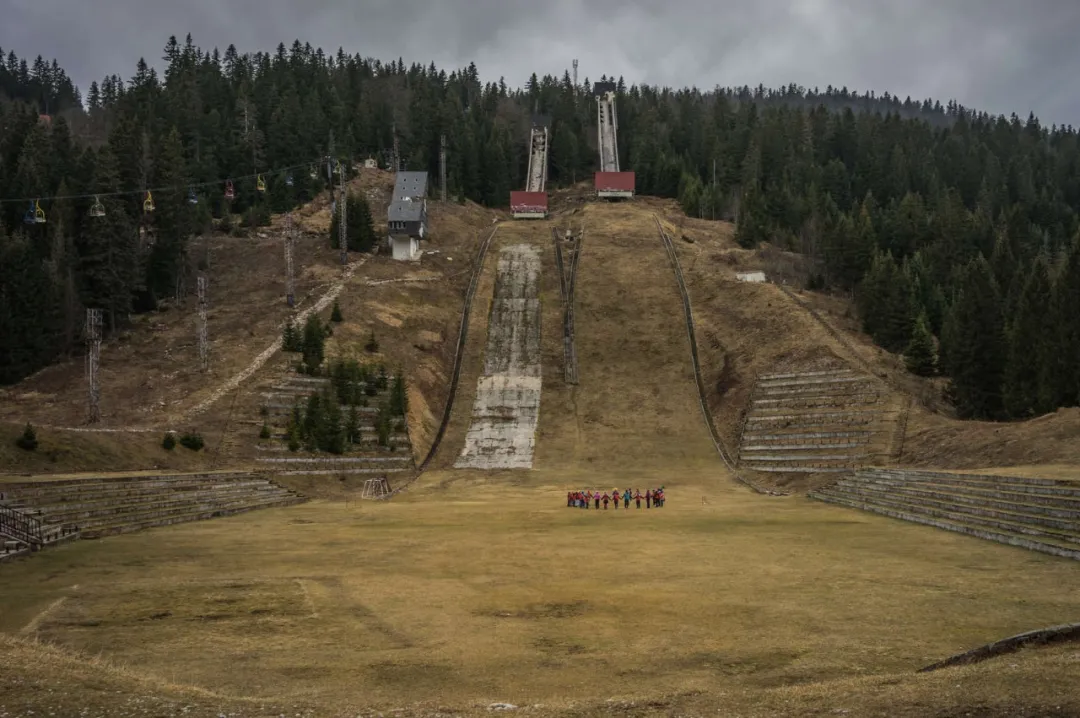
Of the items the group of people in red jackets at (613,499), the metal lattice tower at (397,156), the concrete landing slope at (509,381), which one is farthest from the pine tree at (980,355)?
the metal lattice tower at (397,156)

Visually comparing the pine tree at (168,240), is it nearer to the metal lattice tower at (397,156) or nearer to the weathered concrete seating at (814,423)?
the metal lattice tower at (397,156)

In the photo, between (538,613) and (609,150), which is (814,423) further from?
(609,150)

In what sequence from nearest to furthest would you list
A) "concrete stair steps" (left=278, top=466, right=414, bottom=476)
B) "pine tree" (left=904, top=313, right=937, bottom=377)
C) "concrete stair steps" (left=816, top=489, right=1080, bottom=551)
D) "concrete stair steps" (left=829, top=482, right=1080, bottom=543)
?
"concrete stair steps" (left=816, top=489, right=1080, bottom=551) < "concrete stair steps" (left=829, top=482, right=1080, bottom=543) < "concrete stair steps" (left=278, top=466, right=414, bottom=476) < "pine tree" (left=904, top=313, right=937, bottom=377)

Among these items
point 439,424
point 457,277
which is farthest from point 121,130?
point 439,424

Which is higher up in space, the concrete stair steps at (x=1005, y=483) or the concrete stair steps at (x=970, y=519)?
the concrete stair steps at (x=1005, y=483)

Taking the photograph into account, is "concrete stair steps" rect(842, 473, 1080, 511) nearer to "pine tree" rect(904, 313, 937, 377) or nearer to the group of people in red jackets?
the group of people in red jackets

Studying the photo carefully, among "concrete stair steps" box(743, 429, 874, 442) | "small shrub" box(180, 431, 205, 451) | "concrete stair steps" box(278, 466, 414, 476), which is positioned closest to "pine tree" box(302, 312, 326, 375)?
"concrete stair steps" box(278, 466, 414, 476)
